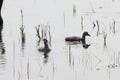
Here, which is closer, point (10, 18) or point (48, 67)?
point (48, 67)

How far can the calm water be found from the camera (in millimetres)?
7394

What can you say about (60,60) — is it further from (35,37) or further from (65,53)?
(35,37)

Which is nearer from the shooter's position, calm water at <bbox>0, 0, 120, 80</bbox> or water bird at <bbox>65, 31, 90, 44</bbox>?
calm water at <bbox>0, 0, 120, 80</bbox>

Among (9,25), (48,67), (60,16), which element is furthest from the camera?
(60,16)

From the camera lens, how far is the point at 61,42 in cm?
930

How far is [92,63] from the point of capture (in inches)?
308

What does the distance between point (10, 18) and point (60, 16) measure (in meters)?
0.91

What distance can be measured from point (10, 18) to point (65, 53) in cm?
314

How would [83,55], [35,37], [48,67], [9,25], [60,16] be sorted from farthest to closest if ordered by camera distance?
[60,16] < [9,25] < [35,37] < [83,55] < [48,67]

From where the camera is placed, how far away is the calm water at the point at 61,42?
739 cm

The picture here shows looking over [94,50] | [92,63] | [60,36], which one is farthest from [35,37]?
[92,63]

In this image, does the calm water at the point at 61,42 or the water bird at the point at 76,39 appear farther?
the water bird at the point at 76,39

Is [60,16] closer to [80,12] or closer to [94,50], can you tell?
[80,12]

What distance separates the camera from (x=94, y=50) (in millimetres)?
8703
